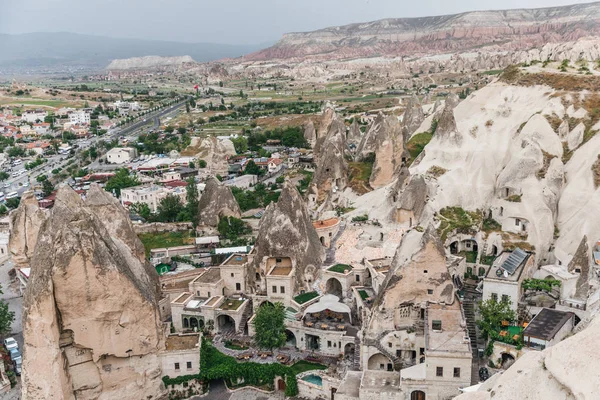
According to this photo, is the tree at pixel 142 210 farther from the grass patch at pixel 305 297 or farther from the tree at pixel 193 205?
the grass patch at pixel 305 297

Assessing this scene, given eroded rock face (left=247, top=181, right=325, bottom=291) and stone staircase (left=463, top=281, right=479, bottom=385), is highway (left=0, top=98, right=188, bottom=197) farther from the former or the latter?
stone staircase (left=463, top=281, right=479, bottom=385)

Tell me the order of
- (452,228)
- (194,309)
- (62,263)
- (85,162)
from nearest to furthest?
(62,263) → (194,309) → (452,228) → (85,162)

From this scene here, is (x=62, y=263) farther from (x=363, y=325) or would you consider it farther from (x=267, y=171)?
(x=267, y=171)

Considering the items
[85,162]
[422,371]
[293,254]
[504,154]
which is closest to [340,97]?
[85,162]

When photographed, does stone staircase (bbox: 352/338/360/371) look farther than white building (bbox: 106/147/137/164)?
No

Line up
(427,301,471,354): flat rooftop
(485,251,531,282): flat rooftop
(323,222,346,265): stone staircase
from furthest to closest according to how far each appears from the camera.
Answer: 1. (323,222,346,265): stone staircase
2. (485,251,531,282): flat rooftop
3. (427,301,471,354): flat rooftop

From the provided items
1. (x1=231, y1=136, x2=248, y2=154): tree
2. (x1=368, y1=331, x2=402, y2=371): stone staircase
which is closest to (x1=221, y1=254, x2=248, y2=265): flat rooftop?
(x1=368, y1=331, x2=402, y2=371): stone staircase

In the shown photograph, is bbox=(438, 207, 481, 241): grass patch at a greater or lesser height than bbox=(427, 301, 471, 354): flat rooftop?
greater
